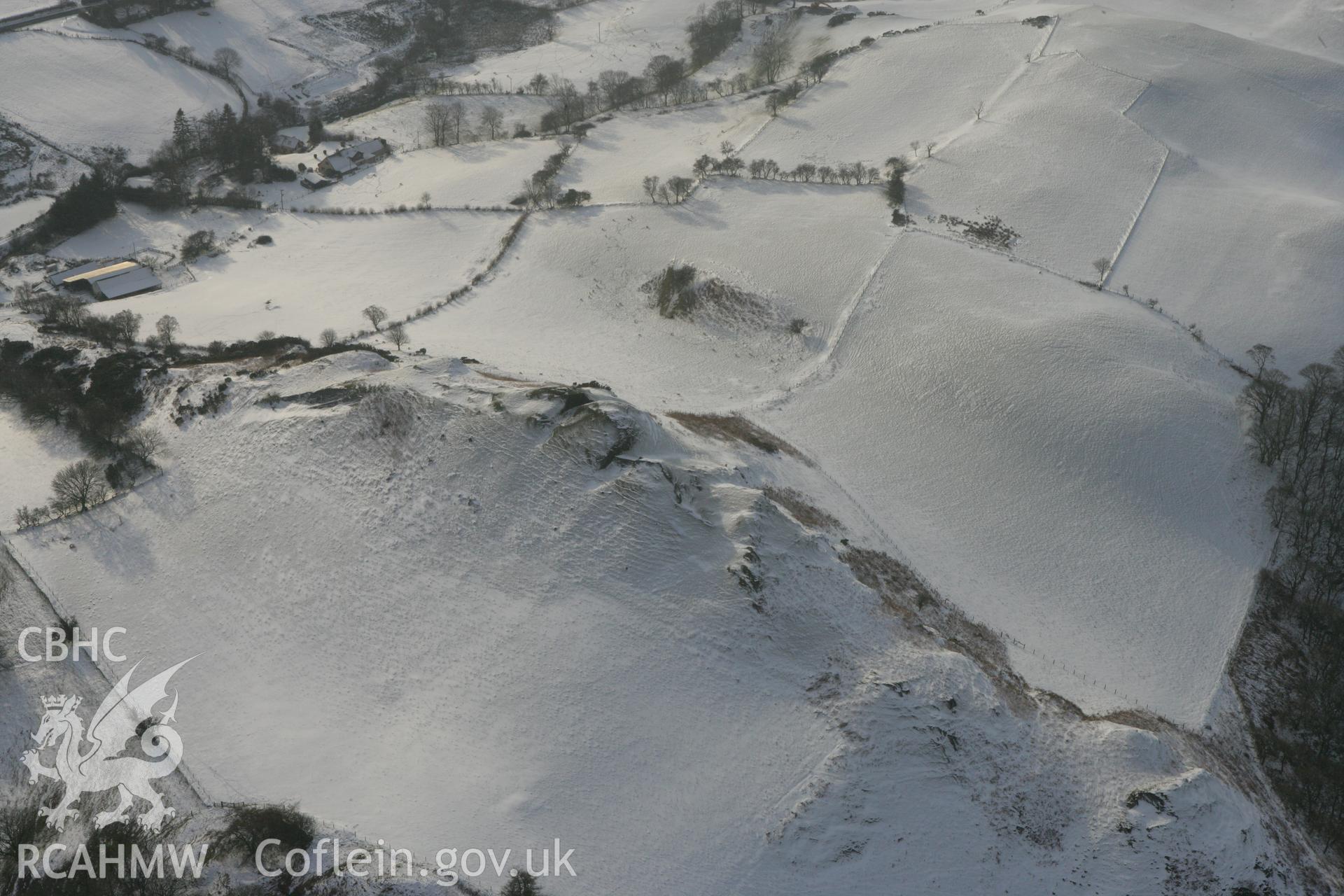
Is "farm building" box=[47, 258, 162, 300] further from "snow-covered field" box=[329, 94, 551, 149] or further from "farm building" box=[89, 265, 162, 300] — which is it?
"snow-covered field" box=[329, 94, 551, 149]

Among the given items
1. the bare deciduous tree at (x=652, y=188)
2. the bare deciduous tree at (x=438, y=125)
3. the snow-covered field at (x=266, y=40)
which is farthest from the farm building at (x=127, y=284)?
the snow-covered field at (x=266, y=40)

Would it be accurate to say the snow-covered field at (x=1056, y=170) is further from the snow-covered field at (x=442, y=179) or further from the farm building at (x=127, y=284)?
the farm building at (x=127, y=284)

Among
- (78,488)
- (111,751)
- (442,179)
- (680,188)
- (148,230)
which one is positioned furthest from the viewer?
(442,179)

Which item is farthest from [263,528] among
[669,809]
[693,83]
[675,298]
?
[693,83]

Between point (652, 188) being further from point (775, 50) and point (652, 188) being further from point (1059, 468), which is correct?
point (775, 50)

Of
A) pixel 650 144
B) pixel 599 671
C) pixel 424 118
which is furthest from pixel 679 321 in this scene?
pixel 424 118

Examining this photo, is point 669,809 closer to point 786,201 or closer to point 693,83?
point 786,201
